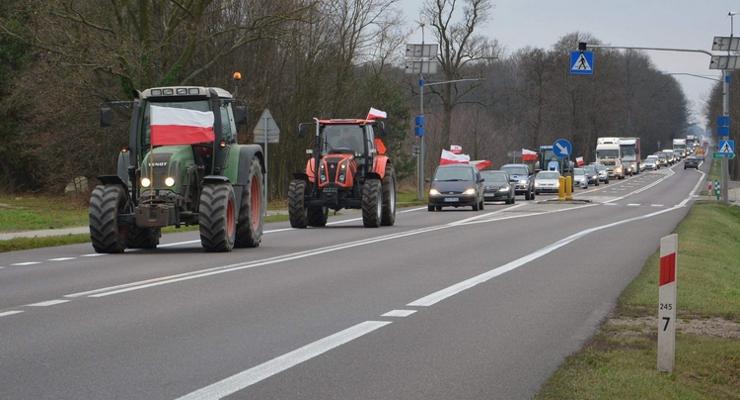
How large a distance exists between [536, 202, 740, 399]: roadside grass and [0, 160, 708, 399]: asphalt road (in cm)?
25

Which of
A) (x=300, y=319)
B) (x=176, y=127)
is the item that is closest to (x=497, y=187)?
(x=176, y=127)

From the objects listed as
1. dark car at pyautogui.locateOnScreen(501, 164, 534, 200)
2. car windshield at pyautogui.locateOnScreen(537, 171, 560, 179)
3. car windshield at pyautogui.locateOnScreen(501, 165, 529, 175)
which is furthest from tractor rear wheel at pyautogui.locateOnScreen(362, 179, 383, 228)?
car windshield at pyautogui.locateOnScreen(537, 171, 560, 179)

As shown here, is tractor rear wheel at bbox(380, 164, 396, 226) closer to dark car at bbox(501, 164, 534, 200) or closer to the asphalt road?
the asphalt road

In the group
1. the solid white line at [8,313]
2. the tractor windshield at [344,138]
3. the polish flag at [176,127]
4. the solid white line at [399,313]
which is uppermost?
the polish flag at [176,127]

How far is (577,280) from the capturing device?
1677cm

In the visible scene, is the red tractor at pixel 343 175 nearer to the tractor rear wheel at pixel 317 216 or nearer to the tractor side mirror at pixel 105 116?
the tractor rear wheel at pixel 317 216

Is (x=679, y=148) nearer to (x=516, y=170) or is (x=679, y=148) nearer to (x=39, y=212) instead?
(x=516, y=170)

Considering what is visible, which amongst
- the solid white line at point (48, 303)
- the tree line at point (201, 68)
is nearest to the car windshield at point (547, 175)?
the tree line at point (201, 68)

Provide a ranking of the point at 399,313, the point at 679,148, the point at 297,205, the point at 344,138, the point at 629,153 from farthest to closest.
→ 1. the point at 679,148
2. the point at 629,153
3. the point at 344,138
4. the point at 297,205
5. the point at 399,313

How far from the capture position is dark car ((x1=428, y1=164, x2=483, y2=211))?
46.3 metres

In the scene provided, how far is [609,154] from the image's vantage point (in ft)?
380

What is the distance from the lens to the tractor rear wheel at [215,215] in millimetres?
20672

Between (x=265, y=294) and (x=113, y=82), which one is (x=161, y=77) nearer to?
(x=113, y=82)

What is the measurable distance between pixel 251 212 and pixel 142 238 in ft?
6.39
